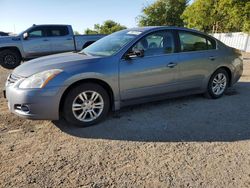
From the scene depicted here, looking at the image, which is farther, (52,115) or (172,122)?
(172,122)

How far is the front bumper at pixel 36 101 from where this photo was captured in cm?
383

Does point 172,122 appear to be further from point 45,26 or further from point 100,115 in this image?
point 45,26

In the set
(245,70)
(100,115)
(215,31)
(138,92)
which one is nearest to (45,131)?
(100,115)

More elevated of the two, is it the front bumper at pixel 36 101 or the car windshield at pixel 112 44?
the car windshield at pixel 112 44

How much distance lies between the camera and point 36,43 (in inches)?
455

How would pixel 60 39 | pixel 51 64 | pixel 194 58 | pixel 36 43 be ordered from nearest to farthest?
pixel 51 64, pixel 194 58, pixel 36 43, pixel 60 39

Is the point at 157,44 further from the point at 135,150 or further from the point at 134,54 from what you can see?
the point at 135,150

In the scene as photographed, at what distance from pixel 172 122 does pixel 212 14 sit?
24.8m

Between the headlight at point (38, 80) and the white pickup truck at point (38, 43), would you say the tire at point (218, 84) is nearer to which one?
the headlight at point (38, 80)

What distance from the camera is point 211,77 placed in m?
5.65

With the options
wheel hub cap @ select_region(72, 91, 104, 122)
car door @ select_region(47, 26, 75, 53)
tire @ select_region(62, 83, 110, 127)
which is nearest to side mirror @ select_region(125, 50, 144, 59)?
tire @ select_region(62, 83, 110, 127)

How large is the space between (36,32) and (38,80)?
8651 mm

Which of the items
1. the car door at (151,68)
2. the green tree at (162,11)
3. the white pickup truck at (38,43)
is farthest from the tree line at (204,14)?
the car door at (151,68)

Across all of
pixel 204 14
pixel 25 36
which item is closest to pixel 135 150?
pixel 25 36
